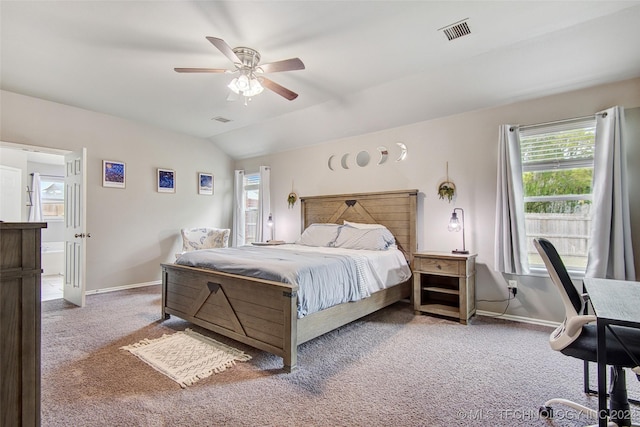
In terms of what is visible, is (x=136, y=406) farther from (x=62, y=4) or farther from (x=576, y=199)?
(x=576, y=199)

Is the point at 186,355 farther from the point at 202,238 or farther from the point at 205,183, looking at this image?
the point at 205,183

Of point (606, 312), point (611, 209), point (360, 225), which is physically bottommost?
point (606, 312)

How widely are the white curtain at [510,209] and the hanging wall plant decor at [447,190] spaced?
0.55 m

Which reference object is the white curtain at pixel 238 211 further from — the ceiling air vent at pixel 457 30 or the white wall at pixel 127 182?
the ceiling air vent at pixel 457 30

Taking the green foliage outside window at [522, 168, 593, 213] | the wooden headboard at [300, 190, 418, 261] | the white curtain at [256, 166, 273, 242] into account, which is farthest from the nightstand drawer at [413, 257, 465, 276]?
the white curtain at [256, 166, 273, 242]

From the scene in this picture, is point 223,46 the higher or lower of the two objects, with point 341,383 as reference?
higher

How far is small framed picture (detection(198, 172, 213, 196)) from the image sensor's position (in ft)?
19.8

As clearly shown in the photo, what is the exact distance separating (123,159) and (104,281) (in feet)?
6.44

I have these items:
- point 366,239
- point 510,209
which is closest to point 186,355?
point 366,239

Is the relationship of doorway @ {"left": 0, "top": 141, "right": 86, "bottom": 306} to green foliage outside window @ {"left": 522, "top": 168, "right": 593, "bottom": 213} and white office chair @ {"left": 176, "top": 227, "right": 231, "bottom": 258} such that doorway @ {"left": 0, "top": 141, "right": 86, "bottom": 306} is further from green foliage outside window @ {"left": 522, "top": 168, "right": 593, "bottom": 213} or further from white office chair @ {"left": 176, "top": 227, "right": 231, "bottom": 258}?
green foliage outside window @ {"left": 522, "top": 168, "right": 593, "bottom": 213}

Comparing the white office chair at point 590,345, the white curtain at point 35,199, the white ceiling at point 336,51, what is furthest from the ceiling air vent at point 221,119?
the white office chair at point 590,345

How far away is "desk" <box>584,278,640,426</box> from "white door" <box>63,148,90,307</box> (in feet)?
16.6

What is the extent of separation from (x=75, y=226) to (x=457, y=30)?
514 centimetres

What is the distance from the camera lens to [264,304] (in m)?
2.49
